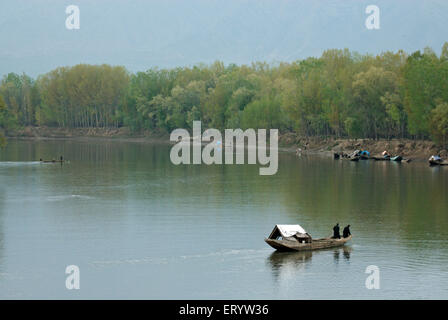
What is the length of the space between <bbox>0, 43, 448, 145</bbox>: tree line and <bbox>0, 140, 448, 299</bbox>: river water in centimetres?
1684

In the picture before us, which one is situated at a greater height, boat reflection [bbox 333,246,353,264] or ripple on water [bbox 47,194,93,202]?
ripple on water [bbox 47,194,93,202]

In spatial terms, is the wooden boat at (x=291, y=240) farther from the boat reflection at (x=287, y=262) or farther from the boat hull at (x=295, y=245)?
the boat reflection at (x=287, y=262)

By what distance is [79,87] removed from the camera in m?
200

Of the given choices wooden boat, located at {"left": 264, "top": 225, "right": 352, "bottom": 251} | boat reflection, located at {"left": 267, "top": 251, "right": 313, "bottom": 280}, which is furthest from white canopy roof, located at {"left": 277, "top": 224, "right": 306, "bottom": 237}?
boat reflection, located at {"left": 267, "top": 251, "right": 313, "bottom": 280}

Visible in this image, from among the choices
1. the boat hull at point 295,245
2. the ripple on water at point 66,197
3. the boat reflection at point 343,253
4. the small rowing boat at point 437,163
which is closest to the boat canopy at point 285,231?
the boat hull at point 295,245

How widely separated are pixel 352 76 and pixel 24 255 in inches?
3562

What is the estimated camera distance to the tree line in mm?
101250

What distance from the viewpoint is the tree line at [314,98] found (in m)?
101

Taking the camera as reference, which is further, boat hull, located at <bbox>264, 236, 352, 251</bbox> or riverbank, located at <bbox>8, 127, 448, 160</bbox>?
riverbank, located at <bbox>8, 127, 448, 160</bbox>

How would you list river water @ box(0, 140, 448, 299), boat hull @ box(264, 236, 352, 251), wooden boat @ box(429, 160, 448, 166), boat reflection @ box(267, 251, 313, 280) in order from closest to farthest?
river water @ box(0, 140, 448, 299)
boat reflection @ box(267, 251, 313, 280)
boat hull @ box(264, 236, 352, 251)
wooden boat @ box(429, 160, 448, 166)

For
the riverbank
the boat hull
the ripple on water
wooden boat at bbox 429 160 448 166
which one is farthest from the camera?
the riverbank

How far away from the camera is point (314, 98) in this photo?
430 ft

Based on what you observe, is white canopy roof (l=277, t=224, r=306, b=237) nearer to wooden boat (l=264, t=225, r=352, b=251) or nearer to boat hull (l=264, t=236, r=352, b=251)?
wooden boat (l=264, t=225, r=352, b=251)
